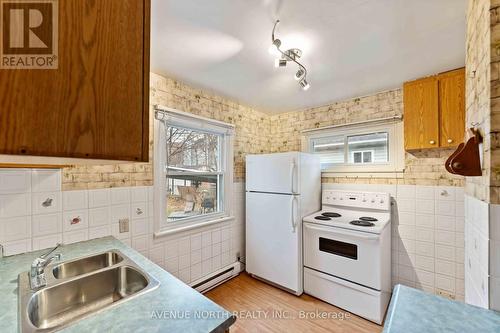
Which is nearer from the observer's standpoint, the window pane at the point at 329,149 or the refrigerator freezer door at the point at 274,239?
the refrigerator freezer door at the point at 274,239

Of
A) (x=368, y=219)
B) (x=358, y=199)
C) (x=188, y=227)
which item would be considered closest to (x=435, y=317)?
(x=368, y=219)

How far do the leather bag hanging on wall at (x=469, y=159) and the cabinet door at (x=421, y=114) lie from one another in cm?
129

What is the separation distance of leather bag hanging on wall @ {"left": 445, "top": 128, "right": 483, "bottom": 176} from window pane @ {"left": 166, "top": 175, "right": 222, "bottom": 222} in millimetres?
2309

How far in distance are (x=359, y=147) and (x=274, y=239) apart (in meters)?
1.60

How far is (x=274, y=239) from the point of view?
2.71 metres

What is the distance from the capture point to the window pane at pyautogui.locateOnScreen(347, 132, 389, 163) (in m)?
2.65

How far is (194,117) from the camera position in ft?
8.13

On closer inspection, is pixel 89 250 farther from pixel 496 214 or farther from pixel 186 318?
pixel 496 214

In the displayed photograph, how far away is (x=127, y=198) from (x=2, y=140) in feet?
5.73

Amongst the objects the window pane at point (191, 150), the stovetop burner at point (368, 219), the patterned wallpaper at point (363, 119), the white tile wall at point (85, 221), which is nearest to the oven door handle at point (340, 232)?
the stovetop burner at point (368, 219)

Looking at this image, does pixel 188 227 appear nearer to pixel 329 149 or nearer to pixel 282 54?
pixel 282 54

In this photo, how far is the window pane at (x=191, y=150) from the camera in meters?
2.44

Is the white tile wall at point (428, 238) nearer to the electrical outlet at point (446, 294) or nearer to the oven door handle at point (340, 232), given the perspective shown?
the electrical outlet at point (446, 294)

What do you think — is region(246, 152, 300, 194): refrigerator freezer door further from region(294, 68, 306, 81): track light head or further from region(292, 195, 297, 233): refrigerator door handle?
region(294, 68, 306, 81): track light head
